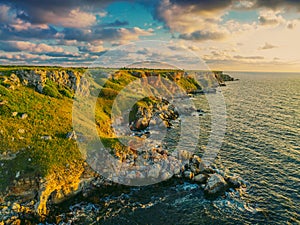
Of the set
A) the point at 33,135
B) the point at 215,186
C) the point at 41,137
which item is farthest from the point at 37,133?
the point at 215,186

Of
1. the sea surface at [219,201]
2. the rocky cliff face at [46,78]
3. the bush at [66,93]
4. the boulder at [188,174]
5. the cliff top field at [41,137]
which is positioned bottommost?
the sea surface at [219,201]

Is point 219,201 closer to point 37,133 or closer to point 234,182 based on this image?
point 234,182

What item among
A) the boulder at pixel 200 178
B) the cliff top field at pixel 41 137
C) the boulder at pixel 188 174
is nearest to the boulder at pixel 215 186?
the boulder at pixel 200 178

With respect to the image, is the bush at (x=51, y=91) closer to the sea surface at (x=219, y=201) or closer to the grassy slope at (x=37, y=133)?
the grassy slope at (x=37, y=133)

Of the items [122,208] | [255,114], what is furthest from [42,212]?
[255,114]

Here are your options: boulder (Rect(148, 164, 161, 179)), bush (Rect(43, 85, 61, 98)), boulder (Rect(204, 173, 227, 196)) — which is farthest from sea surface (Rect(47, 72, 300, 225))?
bush (Rect(43, 85, 61, 98))

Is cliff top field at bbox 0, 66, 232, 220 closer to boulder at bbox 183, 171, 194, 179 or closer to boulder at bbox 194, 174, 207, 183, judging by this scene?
boulder at bbox 183, 171, 194, 179

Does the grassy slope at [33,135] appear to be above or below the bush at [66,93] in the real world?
below
